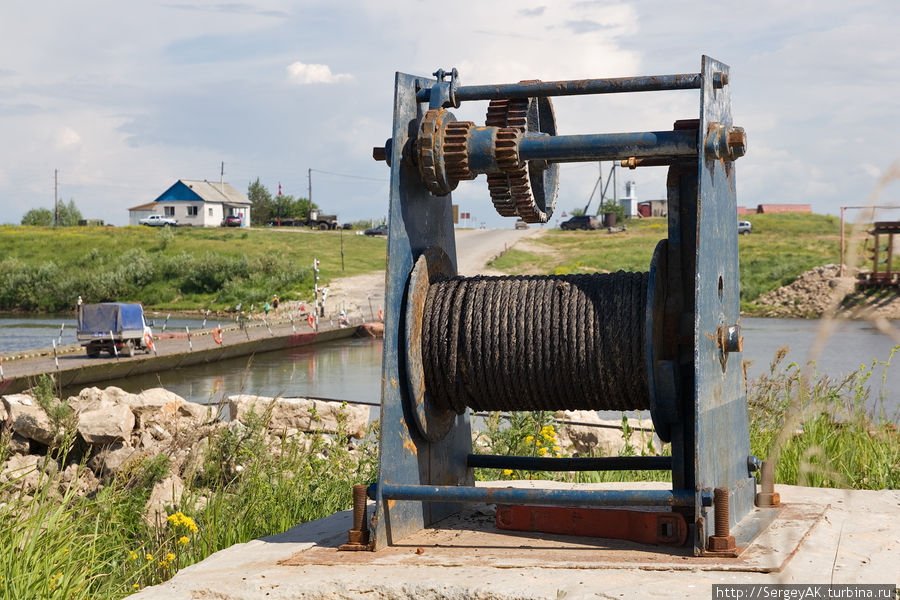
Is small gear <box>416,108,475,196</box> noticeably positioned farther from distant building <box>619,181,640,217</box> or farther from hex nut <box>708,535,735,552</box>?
distant building <box>619,181,640,217</box>

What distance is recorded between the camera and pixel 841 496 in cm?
551

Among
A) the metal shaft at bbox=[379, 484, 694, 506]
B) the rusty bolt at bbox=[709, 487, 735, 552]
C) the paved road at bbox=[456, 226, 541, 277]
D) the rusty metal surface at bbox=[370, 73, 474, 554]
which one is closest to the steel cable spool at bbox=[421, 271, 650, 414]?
the rusty metal surface at bbox=[370, 73, 474, 554]

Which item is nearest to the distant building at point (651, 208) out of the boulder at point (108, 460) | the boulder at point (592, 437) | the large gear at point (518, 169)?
the boulder at point (592, 437)

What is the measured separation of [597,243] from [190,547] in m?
62.0

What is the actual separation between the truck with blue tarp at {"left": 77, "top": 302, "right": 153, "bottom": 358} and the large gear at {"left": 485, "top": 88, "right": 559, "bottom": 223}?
24399 mm

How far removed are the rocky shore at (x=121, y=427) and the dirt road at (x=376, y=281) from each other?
22.4m

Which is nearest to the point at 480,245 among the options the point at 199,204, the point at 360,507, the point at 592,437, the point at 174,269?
the point at 174,269

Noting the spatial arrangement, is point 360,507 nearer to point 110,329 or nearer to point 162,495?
point 162,495

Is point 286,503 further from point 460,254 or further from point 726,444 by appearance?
point 460,254

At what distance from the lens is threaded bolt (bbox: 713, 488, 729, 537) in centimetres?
425

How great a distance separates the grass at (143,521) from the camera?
4.44m

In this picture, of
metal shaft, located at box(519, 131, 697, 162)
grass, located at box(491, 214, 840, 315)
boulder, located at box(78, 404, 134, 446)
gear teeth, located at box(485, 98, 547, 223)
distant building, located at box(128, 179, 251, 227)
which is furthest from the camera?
distant building, located at box(128, 179, 251, 227)

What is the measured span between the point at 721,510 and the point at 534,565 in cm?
84

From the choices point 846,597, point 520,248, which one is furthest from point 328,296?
point 846,597
